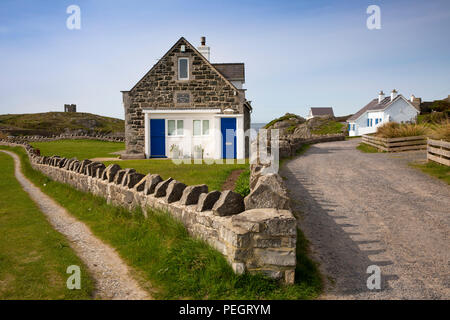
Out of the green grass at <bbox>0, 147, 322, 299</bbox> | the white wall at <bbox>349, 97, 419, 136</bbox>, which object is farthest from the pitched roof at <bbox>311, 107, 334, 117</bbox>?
the green grass at <bbox>0, 147, 322, 299</bbox>

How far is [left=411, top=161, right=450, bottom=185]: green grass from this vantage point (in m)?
12.1

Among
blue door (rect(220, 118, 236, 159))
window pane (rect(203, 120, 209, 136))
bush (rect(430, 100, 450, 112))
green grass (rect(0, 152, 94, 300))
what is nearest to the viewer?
green grass (rect(0, 152, 94, 300))

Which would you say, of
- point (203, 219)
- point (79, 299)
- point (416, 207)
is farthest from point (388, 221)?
point (79, 299)

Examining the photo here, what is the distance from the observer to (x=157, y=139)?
899 inches

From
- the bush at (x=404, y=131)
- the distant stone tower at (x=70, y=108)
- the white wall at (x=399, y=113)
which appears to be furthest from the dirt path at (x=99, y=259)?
the distant stone tower at (x=70, y=108)

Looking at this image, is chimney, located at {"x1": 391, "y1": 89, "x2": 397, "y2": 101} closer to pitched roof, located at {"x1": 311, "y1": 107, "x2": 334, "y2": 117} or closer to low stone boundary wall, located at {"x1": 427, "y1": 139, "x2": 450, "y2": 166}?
pitched roof, located at {"x1": 311, "y1": 107, "x2": 334, "y2": 117}

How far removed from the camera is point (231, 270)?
4.79 meters

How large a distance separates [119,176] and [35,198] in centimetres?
437

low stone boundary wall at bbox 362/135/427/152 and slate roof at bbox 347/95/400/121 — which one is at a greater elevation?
slate roof at bbox 347/95/400/121

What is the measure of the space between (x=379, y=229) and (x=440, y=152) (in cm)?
876

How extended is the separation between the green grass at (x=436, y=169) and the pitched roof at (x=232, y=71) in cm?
1474

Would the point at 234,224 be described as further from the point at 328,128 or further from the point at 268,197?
the point at 328,128

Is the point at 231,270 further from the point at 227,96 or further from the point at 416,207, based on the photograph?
the point at 227,96

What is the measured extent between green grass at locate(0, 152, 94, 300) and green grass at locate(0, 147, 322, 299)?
33.4 inches
